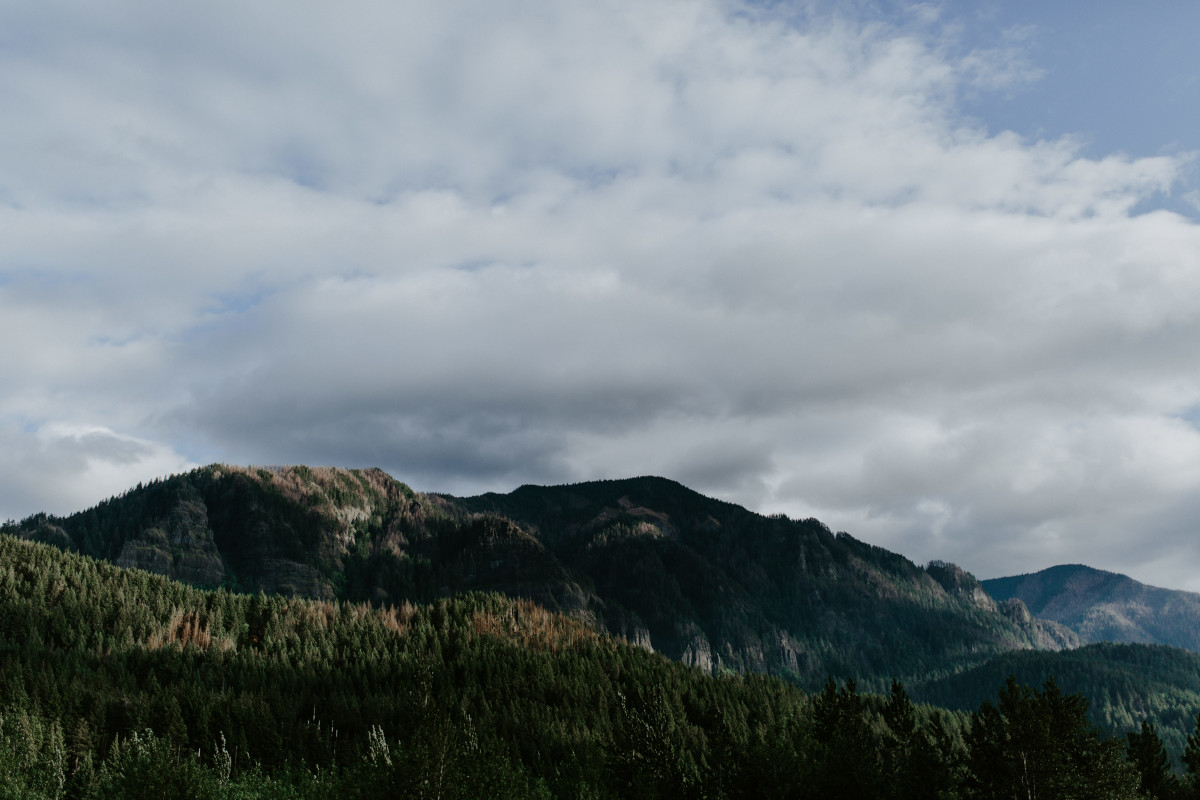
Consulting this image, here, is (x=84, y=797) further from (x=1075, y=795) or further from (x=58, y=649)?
(x=1075, y=795)

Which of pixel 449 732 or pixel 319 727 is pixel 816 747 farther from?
pixel 319 727

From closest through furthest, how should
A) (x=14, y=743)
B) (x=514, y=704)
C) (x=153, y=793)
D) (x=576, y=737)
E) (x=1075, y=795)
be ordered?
1. (x=153, y=793)
2. (x=1075, y=795)
3. (x=14, y=743)
4. (x=576, y=737)
5. (x=514, y=704)

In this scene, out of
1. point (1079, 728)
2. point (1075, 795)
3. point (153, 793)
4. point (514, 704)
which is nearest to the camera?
point (153, 793)

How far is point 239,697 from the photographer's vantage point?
17575 centimetres

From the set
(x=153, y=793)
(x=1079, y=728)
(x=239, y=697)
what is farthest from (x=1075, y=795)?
(x=239, y=697)

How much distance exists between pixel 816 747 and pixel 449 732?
224ft

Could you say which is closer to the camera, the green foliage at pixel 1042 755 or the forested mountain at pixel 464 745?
the forested mountain at pixel 464 745

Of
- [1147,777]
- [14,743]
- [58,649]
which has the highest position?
[58,649]

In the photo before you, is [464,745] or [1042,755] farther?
[464,745]

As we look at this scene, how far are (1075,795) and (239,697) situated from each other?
162100mm

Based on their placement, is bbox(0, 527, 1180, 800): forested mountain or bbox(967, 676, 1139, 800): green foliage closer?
bbox(0, 527, 1180, 800): forested mountain

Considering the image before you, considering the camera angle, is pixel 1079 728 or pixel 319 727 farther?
pixel 319 727

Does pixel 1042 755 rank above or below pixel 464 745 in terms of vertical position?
below

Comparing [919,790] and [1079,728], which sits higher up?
[1079,728]
